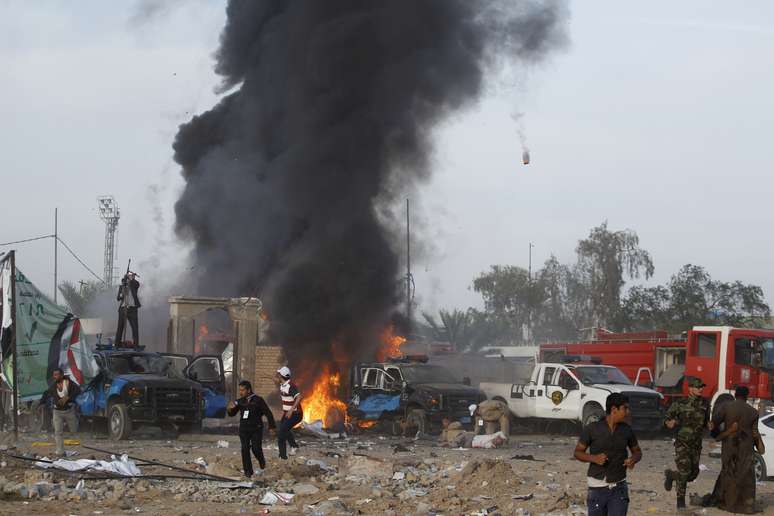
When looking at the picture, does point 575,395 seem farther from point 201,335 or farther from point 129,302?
point 201,335

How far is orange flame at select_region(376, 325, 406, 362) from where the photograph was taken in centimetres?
3055

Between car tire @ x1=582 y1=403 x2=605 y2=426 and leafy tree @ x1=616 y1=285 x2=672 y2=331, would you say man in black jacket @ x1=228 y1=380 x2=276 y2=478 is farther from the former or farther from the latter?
leafy tree @ x1=616 y1=285 x2=672 y2=331

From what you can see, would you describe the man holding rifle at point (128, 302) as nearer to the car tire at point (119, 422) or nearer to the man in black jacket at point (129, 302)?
the man in black jacket at point (129, 302)

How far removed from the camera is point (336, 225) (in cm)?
3334

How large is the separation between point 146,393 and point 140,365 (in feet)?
5.32

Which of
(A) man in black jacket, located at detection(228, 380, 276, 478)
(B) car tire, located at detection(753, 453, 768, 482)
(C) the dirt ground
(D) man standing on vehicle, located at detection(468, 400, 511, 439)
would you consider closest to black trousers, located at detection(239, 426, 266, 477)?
(A) man in black jacket, located at detection(228, 380, 276, 478)

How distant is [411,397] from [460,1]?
19.2 metres

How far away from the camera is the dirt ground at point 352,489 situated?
11.8 m

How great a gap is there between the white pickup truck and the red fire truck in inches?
41.1

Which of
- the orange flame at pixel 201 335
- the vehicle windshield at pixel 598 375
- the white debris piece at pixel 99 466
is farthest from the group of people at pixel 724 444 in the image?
the orange flame at pixel 201 335

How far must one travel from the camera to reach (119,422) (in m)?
20.9

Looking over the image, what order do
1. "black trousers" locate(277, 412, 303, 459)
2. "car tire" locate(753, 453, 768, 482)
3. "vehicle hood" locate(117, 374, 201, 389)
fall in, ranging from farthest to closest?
"vehicle hood" locate(117, 374, 201, 389) → "black trousers" locate(277, 412, 303, 459) → "car tire" locate(753, 453, 768, 482)

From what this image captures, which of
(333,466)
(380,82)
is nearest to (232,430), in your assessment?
(333,466)

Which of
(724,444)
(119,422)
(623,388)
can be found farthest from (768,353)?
(119,422)
